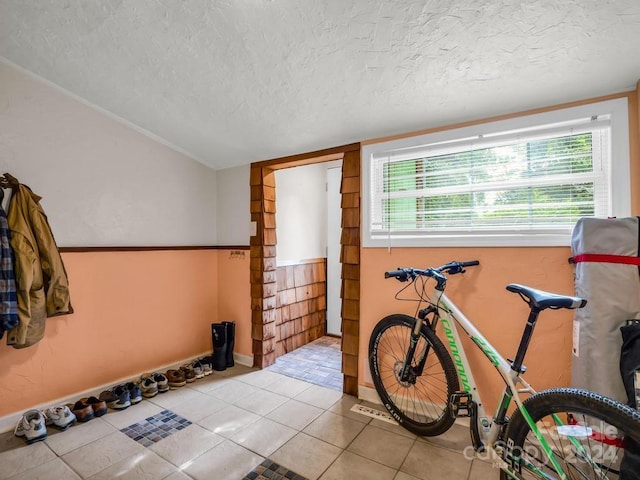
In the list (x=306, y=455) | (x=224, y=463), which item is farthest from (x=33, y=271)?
(x=306, y=455)

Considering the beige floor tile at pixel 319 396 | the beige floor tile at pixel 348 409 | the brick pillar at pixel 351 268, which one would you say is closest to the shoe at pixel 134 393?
the beige floor tile at pixel 319 396

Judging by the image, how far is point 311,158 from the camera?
8.84 feet

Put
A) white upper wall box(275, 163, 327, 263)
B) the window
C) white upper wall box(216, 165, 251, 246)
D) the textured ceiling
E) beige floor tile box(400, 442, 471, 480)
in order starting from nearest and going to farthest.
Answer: the textured ceiling → beige floor tile box(400, 442, 471, 480) → the window → white upper wall box(216, 165, 251, 246) → white upper wall box(275, 163, 327, 263)

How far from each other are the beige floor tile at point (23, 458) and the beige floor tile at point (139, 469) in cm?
41

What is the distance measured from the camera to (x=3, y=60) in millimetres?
1995

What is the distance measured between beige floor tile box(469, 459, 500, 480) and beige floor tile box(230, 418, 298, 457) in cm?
103

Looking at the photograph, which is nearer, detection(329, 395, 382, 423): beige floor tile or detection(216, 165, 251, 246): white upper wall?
detection(329, 395, 382, 423): beige floor tile

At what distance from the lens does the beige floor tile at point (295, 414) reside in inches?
82.0

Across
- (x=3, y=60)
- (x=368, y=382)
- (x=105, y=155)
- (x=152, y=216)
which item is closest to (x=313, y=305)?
(x=368, y=382)

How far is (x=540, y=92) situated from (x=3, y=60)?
10.8ft

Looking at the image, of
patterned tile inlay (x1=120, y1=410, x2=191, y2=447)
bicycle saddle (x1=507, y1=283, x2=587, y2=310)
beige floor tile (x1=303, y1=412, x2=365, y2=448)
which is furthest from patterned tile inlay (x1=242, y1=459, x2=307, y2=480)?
bicycle saddle (x1=507, y1=283, x2=587, y2=310)

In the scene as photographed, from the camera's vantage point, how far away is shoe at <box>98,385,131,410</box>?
227cm

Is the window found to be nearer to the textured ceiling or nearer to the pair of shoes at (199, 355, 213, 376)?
the textured ceiling

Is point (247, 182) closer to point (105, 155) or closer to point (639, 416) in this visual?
point (105, 155)
